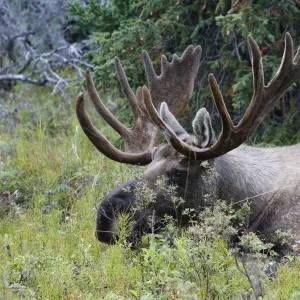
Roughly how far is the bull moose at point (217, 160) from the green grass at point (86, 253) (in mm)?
362

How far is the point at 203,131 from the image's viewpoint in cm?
574

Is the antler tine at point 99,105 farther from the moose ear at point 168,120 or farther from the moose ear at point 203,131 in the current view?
the moose ear at point 203,131

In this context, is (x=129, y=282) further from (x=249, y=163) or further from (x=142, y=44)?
(x=142, y=44)

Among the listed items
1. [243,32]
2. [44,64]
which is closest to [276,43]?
[243,32]

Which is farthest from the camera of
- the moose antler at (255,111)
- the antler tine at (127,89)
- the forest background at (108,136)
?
the antler tine at (127,89)

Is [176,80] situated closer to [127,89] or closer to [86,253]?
[127,89]

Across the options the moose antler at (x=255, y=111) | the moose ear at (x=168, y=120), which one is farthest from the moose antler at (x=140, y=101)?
the moose antler at (x=255, y=111)

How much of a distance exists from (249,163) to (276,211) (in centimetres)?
49

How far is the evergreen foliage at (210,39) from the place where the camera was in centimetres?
799

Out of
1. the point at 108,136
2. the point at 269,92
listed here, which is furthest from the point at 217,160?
the point at 108,136

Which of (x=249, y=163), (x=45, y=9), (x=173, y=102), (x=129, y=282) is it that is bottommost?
(x=129, y=282)

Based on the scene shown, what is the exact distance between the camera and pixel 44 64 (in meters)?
12.4

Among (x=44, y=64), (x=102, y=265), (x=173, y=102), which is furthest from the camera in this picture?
(x=44, y=64)

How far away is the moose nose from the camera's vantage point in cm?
555
